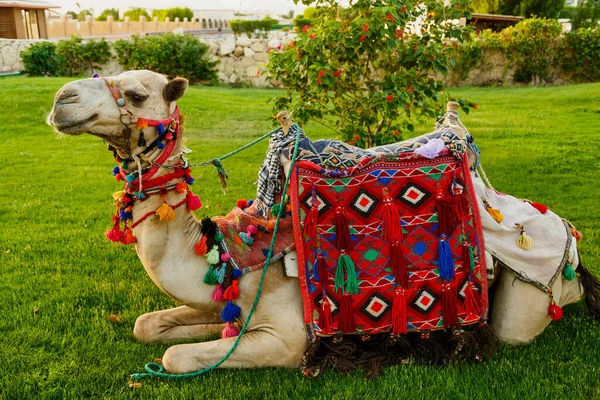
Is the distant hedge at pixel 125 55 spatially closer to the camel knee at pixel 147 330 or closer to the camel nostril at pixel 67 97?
the camel knee at pixel 147 330

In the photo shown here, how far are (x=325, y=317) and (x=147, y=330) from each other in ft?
3.71

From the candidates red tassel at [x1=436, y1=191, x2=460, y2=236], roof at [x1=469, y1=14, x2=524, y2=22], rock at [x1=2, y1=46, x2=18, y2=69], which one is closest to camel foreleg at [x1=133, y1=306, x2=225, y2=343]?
red tassel at [x1=436, y1=191, x2=460, y2=236]

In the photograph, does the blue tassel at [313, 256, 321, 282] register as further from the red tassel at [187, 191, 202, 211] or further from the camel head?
the camel head

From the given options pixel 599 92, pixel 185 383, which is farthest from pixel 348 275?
pixel 599 92

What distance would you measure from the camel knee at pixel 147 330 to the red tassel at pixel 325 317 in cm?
106

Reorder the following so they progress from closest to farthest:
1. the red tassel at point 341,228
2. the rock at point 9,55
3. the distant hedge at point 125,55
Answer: the red tassel at point 341,228 → the distant hedge at point 125,55 → the rock at point 9,55

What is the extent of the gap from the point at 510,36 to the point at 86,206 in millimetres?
17714

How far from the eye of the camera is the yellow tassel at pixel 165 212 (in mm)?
3238

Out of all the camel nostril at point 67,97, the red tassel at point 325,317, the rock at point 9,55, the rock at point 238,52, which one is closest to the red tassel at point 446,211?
the red tassel at point 325,317

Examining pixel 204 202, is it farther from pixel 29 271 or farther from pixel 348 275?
pixel 348 275

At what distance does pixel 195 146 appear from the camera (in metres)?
10.4

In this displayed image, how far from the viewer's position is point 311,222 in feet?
10.9

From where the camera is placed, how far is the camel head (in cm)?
300

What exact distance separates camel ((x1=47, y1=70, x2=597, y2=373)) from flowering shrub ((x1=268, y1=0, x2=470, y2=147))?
8.56 feet
